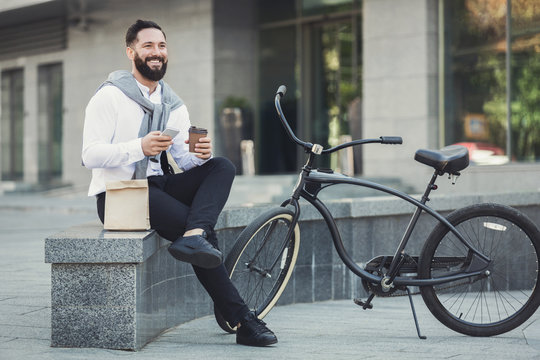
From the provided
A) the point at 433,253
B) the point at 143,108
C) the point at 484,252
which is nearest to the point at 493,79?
the point at 484,252

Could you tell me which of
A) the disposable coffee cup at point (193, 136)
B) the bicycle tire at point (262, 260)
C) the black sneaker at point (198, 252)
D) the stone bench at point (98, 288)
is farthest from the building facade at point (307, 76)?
the stone bench at point (98, 288)

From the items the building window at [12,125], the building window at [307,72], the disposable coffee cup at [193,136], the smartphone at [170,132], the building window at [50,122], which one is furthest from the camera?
the building window at [12,125]

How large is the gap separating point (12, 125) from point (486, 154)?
16603mm

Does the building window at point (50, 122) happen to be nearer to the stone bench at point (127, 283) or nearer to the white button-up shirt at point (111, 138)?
the stone bench at point (127, 283)

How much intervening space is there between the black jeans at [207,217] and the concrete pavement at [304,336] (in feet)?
0.81

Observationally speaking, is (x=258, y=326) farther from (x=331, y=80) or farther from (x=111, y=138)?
(x=331, y=80)

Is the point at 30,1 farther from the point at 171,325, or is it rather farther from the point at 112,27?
the point at 171,325

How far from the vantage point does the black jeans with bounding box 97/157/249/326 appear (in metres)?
4.84

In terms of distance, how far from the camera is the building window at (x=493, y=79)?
46.7ft

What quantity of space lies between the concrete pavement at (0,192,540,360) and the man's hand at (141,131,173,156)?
41.4 inches

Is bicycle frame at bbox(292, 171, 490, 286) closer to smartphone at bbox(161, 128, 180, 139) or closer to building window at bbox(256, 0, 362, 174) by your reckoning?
smartphone at bbox(161, 128, 180, 139)

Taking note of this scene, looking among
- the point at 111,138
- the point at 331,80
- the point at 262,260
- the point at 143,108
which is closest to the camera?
the point at 111,138

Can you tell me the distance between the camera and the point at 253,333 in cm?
485

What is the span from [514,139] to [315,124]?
234 inches
